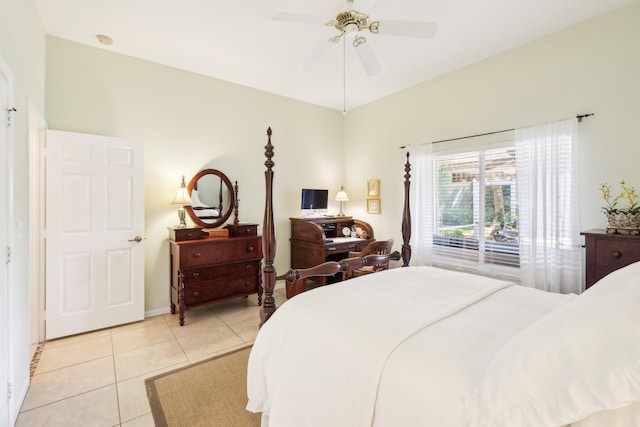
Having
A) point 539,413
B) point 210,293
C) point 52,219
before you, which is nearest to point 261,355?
point 539,413

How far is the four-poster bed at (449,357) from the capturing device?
2.55 feet

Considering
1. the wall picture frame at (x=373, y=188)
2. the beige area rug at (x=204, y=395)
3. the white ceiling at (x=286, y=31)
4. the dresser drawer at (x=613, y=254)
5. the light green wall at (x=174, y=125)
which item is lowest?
the beige area rug at (x=204, y=395)

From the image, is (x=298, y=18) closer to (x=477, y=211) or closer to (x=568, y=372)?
(x=568, y=372)

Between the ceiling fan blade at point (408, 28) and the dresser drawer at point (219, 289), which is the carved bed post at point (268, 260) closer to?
the ceiling fan blade at point (408, 28)

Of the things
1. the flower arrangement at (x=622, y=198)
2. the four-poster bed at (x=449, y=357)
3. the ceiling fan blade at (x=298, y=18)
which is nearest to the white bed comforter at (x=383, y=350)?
the four-poster bed at (x=449, y=357)

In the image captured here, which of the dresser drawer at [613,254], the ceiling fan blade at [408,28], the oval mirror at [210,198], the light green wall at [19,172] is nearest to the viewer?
the light green wall at [19,172]

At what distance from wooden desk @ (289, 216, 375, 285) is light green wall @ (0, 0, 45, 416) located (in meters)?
2.82

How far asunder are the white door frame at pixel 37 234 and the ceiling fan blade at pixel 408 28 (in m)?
3.05

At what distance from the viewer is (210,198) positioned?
378cm

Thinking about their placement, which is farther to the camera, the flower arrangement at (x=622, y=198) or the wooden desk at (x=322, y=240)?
the wooden desk at (x=322, y=240)

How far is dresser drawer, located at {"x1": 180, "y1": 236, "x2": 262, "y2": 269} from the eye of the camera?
321 centimetres

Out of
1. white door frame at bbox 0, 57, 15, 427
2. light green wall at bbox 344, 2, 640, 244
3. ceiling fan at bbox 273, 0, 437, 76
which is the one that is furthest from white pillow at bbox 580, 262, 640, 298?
white door frame at bbox 0, 57, 15, 427

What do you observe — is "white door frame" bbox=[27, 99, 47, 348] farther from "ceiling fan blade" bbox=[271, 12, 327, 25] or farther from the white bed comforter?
the white bed comforter

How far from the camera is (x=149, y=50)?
3.16 metres
